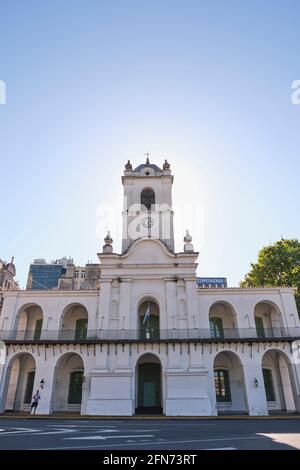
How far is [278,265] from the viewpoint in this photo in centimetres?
3152

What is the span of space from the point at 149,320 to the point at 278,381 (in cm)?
1085

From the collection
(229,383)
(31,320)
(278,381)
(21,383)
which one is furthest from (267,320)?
(21,383)

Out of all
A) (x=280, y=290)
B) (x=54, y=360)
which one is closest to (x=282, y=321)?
(x=280, y=290)

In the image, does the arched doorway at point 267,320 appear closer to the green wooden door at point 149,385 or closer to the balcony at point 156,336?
the balcony at point 156,336

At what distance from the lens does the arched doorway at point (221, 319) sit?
2564 cm

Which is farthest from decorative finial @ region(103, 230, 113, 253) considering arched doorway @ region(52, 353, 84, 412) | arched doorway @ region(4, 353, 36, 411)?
arched doorway @ region(4, 353, 36, 411)

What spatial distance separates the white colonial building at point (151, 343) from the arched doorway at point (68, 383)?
0.24ft

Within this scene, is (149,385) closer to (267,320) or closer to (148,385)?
(148,385)

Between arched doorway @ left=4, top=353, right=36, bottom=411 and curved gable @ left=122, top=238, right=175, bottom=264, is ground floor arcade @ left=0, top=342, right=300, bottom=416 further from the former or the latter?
curved gable @ left=122, top=238, right=175, bottom=264

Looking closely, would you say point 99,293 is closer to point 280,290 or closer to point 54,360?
point 54,360

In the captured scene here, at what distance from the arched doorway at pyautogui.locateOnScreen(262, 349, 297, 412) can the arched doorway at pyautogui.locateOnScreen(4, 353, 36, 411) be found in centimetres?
1782
